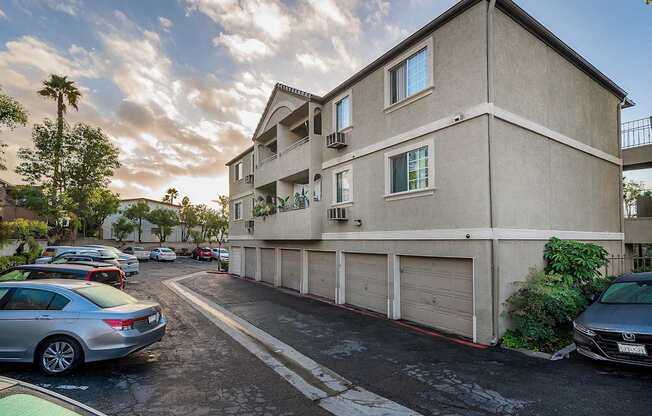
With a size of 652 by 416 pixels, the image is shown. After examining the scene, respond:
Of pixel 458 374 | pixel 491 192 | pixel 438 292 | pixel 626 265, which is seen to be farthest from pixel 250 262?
pixel 626 265

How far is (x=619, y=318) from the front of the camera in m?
6.50

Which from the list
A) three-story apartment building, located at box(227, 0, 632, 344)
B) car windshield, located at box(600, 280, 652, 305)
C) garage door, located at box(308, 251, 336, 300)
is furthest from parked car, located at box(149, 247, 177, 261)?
car windshield, located at box(600, 280, 652, 305)

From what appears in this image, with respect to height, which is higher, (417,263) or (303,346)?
(417,263)

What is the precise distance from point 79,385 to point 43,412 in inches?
170

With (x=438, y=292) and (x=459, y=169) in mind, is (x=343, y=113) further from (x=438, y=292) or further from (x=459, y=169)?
(x=438, y=292)

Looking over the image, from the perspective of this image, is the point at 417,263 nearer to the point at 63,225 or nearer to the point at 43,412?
the point at 43,412

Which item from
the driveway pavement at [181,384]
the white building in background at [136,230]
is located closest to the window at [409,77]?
the driveway pavement at [181,384]

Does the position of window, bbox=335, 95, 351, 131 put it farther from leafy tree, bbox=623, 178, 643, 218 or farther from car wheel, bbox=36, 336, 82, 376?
leafy tree, bbox=623, 178, 643, 218

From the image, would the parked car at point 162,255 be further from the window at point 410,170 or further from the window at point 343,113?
the window at point 410,170

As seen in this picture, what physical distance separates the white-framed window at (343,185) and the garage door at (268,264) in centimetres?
693

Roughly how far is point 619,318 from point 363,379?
4.93 metres

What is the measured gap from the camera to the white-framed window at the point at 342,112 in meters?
13.3

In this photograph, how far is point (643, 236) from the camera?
14297 millimetres

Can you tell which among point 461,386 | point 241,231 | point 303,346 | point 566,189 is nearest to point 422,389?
point 461,386
